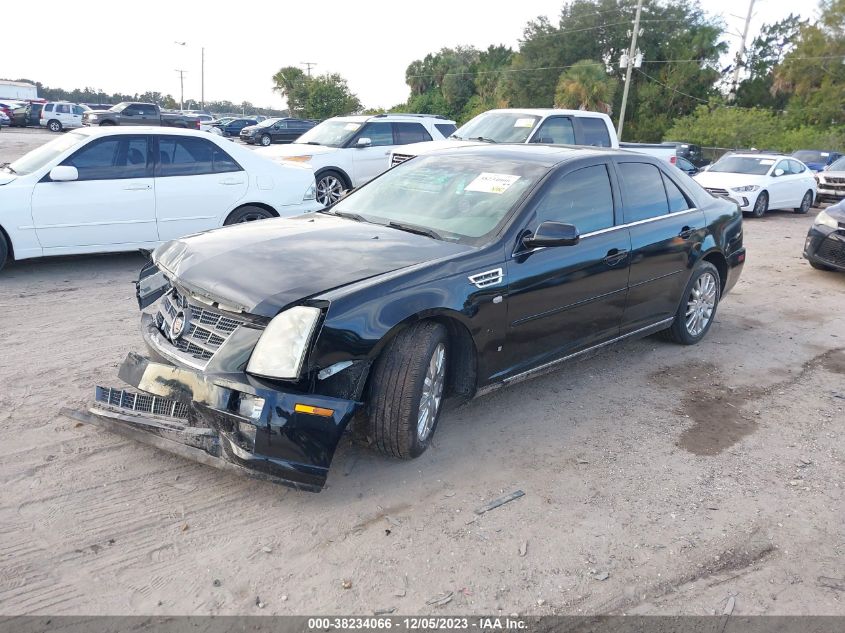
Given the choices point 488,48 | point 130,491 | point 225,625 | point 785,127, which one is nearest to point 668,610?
point 225,625

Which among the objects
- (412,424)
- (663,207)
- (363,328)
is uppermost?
(663,207)

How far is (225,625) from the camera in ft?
8.60

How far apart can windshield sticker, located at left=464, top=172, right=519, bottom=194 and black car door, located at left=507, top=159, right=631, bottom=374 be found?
25 cm

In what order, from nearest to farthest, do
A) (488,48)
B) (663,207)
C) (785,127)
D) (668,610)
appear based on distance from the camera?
(668,610) → (663,207) → (785,127) → (488,48)

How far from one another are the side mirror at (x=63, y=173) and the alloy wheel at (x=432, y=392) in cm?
499

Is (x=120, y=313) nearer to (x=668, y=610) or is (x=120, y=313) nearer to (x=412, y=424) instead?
(x=412, y=424)

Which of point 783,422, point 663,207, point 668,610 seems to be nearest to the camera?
point 668,610

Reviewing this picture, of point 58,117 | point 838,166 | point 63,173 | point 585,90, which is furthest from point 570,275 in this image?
point 58,117

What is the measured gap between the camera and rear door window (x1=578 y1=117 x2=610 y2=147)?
11.5m

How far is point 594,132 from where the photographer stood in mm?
11680

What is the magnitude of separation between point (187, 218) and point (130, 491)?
15.9ft

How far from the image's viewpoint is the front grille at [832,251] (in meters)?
9.02

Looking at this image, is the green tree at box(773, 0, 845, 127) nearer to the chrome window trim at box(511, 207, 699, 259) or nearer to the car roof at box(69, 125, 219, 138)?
the chrome window trim at box(511, 207, 699, 259)

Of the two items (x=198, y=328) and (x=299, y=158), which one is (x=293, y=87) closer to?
(x=299, y=158)
